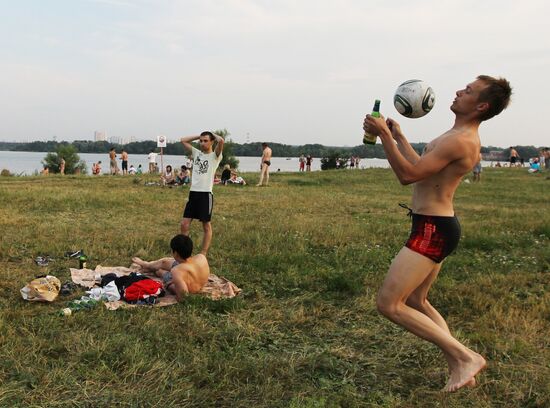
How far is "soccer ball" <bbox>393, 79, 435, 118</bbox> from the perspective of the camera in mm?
4059

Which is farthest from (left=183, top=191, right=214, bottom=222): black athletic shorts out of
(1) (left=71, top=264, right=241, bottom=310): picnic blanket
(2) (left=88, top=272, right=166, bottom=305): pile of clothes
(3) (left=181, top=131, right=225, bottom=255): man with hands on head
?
(2) (left=88, top=272, right=166, bottom=305): pile of clothes

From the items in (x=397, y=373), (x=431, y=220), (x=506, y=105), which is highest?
(x=506, y=105)

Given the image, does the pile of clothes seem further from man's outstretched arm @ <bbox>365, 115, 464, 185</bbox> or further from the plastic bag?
man's outstretched arm @ <bbox>365, 115, 464, 185</bbox>

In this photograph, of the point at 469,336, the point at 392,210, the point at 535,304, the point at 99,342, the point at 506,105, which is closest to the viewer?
the point at 506,105

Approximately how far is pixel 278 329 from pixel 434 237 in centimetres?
210

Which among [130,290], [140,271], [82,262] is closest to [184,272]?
[130,290]

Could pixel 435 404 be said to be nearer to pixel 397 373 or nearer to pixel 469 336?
pixel 397 373

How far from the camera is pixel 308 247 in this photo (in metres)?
8.75

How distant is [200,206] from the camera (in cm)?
790

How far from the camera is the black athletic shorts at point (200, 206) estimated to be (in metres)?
7.88

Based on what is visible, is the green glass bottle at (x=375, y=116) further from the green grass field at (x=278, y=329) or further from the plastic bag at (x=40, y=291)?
the plastic bag at (x=40, y=291)

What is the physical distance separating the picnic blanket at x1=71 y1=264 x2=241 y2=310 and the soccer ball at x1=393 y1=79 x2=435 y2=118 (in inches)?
120

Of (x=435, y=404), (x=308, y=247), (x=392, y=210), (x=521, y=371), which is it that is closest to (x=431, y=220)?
(x=435, y=404)

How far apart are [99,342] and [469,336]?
3437mm
